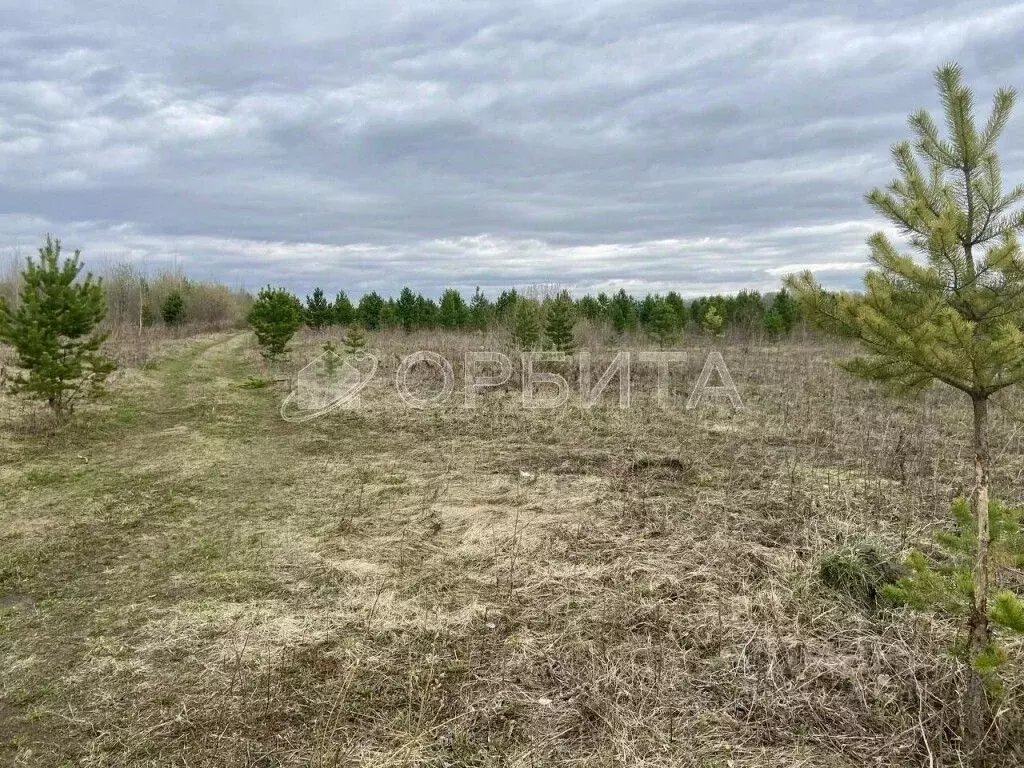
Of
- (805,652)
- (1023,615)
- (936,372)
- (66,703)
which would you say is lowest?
(66,703)

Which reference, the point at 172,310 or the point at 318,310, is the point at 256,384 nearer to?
the point at 318,310

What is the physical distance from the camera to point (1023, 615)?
2.06 metres

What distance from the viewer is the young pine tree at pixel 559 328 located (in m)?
19.9

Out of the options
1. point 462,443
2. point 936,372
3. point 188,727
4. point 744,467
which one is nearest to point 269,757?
point 188,727

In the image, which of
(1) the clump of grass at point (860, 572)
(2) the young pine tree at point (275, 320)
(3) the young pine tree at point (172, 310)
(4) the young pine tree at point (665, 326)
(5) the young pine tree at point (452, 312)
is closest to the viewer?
(1) the clump of grass at point (860, 572)

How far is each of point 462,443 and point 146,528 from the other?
460 centimetres

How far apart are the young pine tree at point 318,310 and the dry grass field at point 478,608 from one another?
2680cm

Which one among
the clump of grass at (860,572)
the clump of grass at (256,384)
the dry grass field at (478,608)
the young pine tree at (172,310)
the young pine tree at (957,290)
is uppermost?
the young pine tree at (172,310)

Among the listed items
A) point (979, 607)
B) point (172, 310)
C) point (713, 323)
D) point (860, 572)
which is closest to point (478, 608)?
point (860, 572)

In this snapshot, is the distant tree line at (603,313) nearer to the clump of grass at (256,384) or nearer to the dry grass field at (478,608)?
the clump of grass at (256,384)

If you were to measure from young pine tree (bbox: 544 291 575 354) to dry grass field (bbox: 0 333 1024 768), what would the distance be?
11.0 metres

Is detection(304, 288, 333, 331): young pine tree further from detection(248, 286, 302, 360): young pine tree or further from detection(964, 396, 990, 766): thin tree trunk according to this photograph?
detection(964, 396, 990, 766): thin tree trunk

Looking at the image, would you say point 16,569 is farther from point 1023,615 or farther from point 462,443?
point 1023,615

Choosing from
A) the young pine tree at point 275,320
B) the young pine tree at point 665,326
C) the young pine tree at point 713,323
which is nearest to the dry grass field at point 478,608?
the young pine tree at point 275,320
